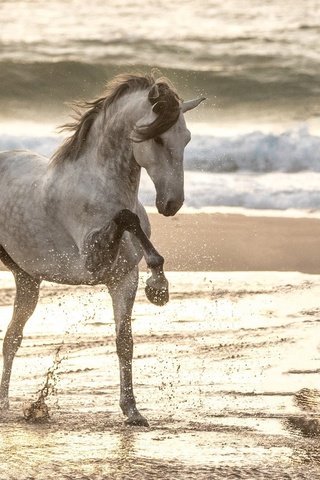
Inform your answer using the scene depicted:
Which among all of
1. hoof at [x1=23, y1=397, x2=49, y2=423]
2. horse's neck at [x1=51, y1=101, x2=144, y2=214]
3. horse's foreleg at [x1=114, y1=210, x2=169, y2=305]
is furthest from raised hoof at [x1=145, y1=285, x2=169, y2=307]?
hoof at [x1=23, y1=397, x2=49, y2=423]

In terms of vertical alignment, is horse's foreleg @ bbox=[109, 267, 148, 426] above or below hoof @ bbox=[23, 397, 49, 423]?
above

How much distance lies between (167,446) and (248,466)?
0.85 meters

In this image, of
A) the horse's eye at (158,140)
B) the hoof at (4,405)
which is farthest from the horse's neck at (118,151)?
the hoof at (4,405)

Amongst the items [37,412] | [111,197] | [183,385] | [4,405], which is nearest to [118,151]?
[111,197]

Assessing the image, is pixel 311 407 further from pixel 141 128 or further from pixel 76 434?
pixel 141 128

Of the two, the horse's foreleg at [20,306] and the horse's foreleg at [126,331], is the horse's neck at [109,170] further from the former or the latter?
the horse's foreleg at [20,306]

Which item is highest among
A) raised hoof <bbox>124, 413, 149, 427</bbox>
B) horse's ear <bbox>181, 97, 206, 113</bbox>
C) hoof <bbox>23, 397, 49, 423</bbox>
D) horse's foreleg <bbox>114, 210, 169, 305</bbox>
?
horse's ear <bbox>181, 97, 206, 113</bbox>

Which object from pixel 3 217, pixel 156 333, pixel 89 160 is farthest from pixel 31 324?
pixel 89 160

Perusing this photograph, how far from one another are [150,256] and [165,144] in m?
0.78

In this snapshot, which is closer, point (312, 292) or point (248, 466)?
point (248, 466)

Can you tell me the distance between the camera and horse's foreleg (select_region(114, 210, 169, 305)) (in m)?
8.00

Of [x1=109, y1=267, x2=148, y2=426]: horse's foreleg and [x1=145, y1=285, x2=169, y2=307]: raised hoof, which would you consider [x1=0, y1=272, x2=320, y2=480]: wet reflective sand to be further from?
[x1=145, y1=285, x2=169, y2=307]: raised hoof

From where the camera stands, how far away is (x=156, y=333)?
44.0ft

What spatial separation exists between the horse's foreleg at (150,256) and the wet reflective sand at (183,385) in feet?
3.12
